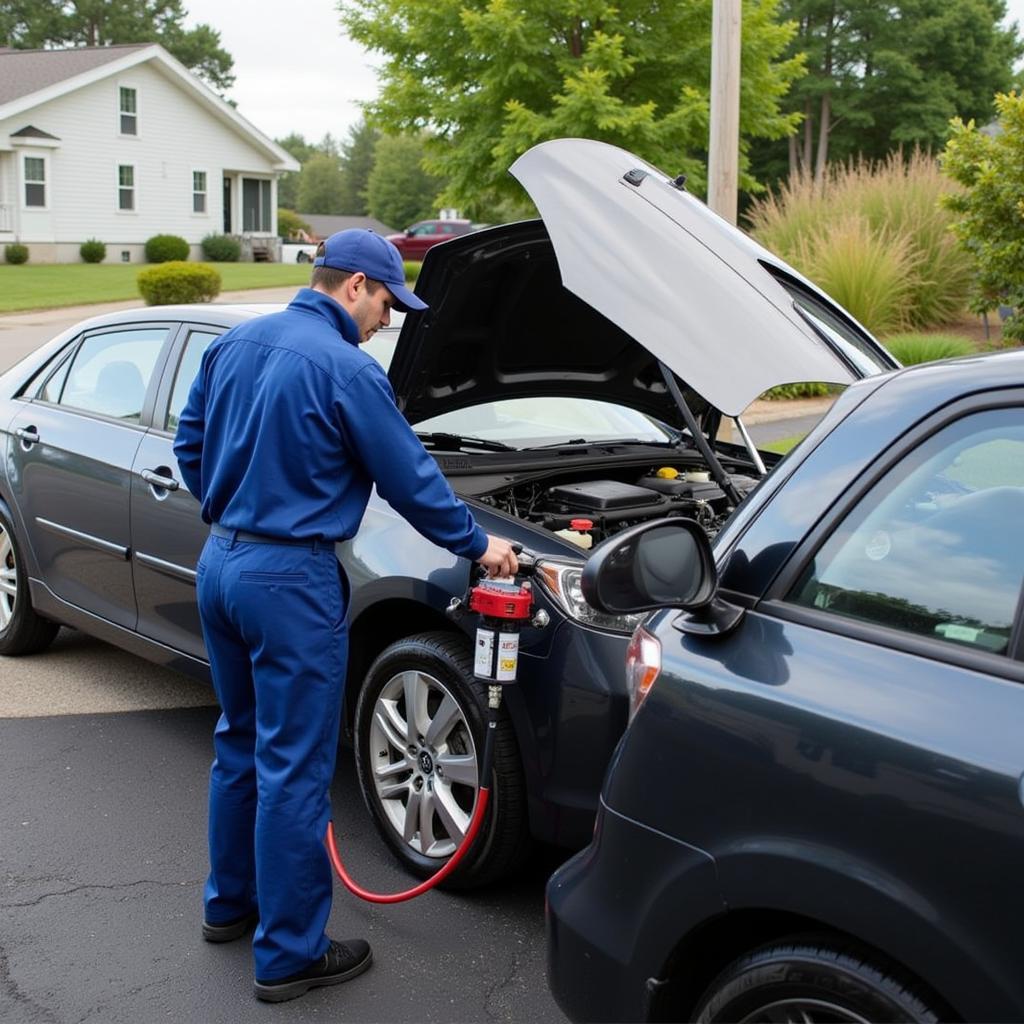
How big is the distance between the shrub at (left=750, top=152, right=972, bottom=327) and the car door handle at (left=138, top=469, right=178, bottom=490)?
12716 mm

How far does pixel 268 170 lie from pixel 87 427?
4502 cm

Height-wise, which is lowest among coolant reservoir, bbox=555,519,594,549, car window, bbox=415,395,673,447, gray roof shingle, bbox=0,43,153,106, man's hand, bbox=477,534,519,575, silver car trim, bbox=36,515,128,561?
silver car trim, bbox=36,515,128,561

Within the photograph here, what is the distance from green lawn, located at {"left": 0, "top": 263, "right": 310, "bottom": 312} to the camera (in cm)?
2667

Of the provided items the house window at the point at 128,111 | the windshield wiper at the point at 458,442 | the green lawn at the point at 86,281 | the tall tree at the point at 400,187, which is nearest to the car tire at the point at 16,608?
the windshield wiper at the point at 458,442

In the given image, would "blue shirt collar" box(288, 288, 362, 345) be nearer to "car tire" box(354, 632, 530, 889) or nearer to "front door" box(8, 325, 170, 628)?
"car tire" box(354, 632, 530, 889)

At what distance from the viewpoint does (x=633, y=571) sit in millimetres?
2312

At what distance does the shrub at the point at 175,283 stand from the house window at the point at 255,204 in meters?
24.4

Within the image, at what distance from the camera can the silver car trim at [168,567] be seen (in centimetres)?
464

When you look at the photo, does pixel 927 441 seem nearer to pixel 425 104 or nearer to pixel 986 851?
pixel 986 851

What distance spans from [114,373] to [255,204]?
4500cm

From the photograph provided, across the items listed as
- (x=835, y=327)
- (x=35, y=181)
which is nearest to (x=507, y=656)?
(x=835, y=327)

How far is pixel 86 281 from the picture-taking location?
3209 centimetres

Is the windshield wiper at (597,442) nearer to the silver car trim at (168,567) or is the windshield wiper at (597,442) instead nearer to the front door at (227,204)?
the silver car trim at (168,567)

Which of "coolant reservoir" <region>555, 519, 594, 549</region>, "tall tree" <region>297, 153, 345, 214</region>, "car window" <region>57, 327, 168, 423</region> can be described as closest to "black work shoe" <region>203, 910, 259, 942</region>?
"coolant reservoir" <region>555, 519, 594, 549</region>
